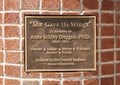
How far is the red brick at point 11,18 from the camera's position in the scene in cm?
340

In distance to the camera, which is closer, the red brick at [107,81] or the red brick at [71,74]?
the red brick at [71,74]

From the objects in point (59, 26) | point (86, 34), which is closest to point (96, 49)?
point (86, 34)

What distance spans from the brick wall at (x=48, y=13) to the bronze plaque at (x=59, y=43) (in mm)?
57

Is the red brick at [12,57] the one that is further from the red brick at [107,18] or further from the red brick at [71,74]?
the red brick at [107,18]

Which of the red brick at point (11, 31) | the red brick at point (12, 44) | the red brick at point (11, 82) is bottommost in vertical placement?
the red brick at point (11, 82)

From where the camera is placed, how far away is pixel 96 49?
345 centimetres

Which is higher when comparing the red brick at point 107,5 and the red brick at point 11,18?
the red brick at point 107,5

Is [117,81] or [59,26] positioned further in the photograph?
[117,81]

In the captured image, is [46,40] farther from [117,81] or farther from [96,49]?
[117,81]

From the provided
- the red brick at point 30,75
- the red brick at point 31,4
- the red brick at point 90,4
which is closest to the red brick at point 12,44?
the red brick at point 30,75

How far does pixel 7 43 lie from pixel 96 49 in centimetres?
97

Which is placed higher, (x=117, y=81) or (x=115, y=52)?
(x=115, y=52)

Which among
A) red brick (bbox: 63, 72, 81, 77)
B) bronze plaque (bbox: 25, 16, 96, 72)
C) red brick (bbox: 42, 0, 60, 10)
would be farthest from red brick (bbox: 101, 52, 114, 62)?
red brick (bbox: 42, 0, 60, 10)

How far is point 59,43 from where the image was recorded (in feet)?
11.2
